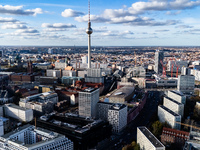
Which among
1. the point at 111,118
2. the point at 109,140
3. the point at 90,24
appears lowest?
the point at 109,140

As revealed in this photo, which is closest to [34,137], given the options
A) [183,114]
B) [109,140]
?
[109,140]

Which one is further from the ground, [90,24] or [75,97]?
[90,24]

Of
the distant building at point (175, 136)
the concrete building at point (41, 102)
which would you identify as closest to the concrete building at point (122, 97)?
the concrete building at point (41, 102)

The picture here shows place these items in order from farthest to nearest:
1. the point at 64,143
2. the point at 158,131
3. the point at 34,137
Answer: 1. the point at 158,131
2. the point at 34,137
3. the point at 64,143

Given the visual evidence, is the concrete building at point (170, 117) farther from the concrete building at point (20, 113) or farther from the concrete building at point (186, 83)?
the concrete building at point (20, 113)

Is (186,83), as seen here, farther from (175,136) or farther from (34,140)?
(34,140)

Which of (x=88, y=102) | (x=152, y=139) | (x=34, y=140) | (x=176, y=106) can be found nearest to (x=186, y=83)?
(x=176, y=106)

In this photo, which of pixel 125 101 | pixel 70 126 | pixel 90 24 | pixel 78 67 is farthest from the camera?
pixel 78 67

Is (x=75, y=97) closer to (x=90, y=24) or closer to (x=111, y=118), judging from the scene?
(x=111, y=118)
